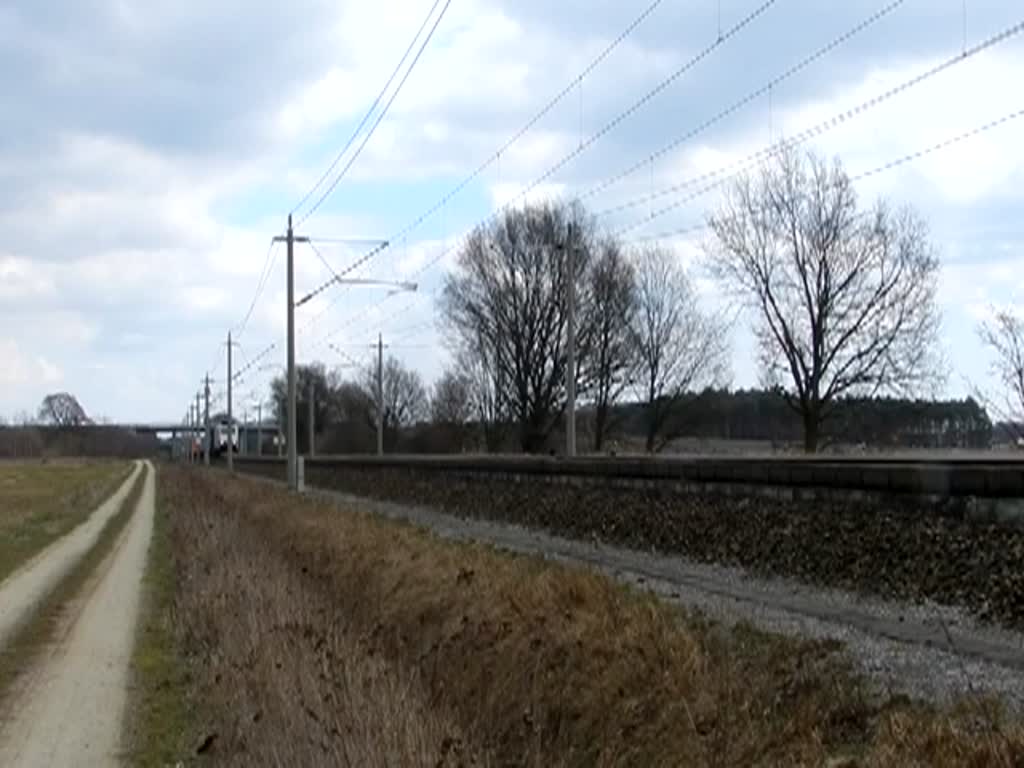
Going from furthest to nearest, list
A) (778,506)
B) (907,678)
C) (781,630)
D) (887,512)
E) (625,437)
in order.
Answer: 1. (625,437)
2. (778,506)
3. (887,512)
4. (781,630)
5. (907,678)

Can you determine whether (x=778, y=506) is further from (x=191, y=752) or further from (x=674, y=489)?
(x=191, y=752)

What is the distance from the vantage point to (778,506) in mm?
20578

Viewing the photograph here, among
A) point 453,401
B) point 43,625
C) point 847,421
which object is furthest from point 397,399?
point 43,625

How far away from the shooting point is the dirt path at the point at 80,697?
10898 mm

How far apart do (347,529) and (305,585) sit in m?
5.44

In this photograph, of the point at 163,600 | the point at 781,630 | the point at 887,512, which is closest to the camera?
the point at 781,630

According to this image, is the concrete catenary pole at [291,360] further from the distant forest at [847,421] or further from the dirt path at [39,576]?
the distant forest at [847,421]

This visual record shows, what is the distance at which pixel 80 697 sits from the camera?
532 inches

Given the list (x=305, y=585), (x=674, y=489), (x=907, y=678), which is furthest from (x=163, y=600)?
(x=907, y=678)

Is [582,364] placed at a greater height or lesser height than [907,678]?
greater

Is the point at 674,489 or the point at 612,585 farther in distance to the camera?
the point at 674,489

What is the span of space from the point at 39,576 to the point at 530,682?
64.0 feet

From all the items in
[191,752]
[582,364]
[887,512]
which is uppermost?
[582,364]

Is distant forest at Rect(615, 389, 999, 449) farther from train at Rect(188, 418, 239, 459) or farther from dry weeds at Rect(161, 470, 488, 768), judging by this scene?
train at Rect(188, 418, 239, 459)
